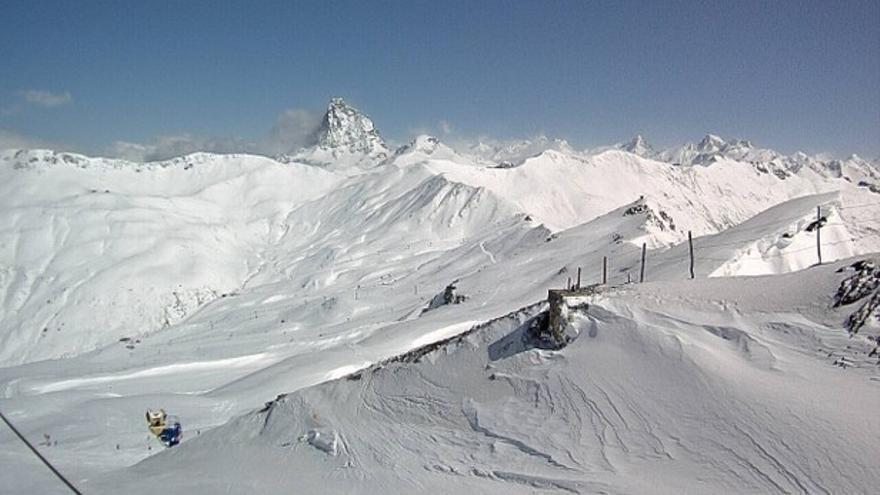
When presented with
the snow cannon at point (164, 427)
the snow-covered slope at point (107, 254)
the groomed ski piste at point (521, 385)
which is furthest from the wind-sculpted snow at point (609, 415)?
the snow-covered slope at point (107, 254)

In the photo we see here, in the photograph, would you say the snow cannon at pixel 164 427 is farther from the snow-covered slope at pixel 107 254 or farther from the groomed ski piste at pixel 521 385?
the snow-covered slope at pixel 107 254

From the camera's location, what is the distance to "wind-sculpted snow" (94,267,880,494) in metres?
11.2

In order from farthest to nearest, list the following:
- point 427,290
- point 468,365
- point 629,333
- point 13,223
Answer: point 13,223 < point 427,290 < point 468,365 < point 629,333

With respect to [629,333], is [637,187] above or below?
above

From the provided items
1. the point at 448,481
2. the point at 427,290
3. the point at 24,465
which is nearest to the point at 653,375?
the point at 448,481

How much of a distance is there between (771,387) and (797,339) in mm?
2280

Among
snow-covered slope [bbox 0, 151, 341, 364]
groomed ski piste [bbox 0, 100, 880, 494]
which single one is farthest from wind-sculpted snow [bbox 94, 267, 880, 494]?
snow-covered slope [bbox 0, 151, 341, 364]

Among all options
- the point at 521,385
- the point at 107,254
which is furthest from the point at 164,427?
the point at 107,254

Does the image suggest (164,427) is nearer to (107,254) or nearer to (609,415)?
(609,415)

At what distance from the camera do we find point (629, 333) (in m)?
15.7

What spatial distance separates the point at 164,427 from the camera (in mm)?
28750

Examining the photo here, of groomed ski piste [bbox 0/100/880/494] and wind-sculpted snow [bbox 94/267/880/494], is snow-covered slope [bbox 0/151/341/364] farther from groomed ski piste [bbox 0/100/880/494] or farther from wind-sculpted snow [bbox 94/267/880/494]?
wind-sculpted snow [bbox 94/267/880/494]

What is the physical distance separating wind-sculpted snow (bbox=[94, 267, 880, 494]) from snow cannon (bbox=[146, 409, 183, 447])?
732cm

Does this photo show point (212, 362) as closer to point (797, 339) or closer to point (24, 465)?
point (24, 465)
